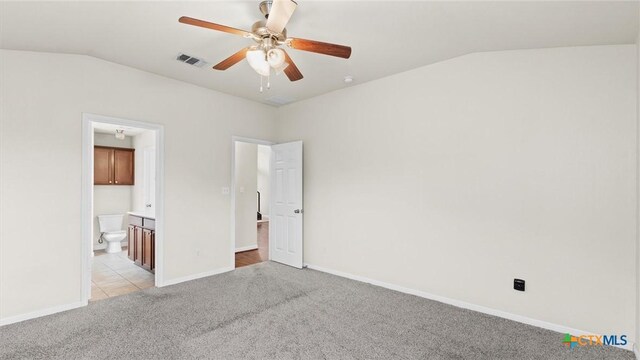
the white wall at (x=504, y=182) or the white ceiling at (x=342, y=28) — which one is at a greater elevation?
the white ceiling at (x=342, y=28)

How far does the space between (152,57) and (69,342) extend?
284 centimetres

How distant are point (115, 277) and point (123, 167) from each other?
2.97 meters

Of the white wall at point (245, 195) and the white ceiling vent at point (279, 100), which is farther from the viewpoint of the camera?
the white wall at point (245, 195)

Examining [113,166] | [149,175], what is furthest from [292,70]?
[113,166]

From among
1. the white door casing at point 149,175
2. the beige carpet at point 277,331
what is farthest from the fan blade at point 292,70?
the white door casing at point 149,175

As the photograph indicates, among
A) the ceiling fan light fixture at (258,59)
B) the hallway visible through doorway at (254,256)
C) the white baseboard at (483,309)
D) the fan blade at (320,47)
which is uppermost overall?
the fan blade at (320,47)

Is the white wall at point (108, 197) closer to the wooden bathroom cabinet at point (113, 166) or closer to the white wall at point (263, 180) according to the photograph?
the wooden bathroom cabinet at point (113, 166)

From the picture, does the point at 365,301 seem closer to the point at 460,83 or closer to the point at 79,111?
the point at 460,83

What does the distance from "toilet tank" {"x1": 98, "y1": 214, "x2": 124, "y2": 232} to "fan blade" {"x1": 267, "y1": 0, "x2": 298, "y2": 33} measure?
19.5ft

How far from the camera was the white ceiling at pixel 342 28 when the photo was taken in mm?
2266

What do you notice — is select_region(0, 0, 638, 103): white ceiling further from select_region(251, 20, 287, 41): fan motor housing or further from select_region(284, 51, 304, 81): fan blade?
select_region(284, 51, 304, 81): fan blade

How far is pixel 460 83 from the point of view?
3312 millimetres

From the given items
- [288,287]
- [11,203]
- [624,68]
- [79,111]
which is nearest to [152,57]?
[79,111]

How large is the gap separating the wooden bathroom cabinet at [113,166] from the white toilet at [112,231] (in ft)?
2.40
